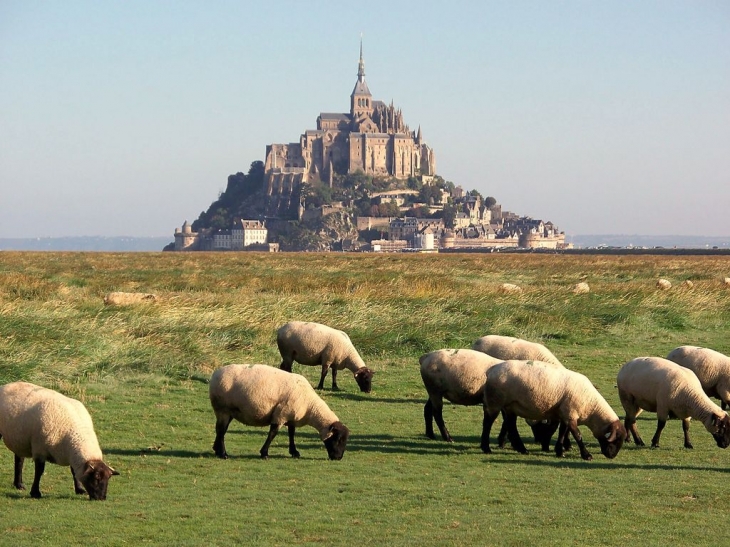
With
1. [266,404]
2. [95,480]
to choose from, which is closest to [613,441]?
[266,404]

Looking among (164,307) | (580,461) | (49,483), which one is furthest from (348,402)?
(164,307)

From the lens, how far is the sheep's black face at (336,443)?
10578 millimetres

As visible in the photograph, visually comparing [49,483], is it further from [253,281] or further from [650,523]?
[253,281]

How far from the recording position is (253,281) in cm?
3522

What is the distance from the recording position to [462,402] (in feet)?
39.2

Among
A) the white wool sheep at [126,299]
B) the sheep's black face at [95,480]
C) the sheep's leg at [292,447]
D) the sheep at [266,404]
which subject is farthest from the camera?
the white wool sheep at [126,299]

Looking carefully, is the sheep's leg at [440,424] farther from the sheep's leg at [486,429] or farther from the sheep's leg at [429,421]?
the sheep's leg at [486,429]

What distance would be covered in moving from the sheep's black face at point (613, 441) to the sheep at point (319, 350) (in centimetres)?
501

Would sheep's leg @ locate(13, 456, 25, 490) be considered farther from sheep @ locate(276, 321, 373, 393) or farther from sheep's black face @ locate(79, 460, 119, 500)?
sheep @ locate(276, 321, 373, 393)

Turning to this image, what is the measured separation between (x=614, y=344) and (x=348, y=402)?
28.9 feet

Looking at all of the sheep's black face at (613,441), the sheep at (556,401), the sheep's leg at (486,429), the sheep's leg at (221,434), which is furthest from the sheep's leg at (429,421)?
the sheep's leg at (221,434)

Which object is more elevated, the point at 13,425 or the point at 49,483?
the point at 13,425

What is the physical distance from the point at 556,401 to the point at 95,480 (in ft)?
15.6

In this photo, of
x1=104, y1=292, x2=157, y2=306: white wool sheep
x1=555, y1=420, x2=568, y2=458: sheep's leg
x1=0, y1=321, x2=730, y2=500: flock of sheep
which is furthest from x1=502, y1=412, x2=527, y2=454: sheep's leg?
x1=104, y1=292, x2=157, y2=306: white wool sheep
